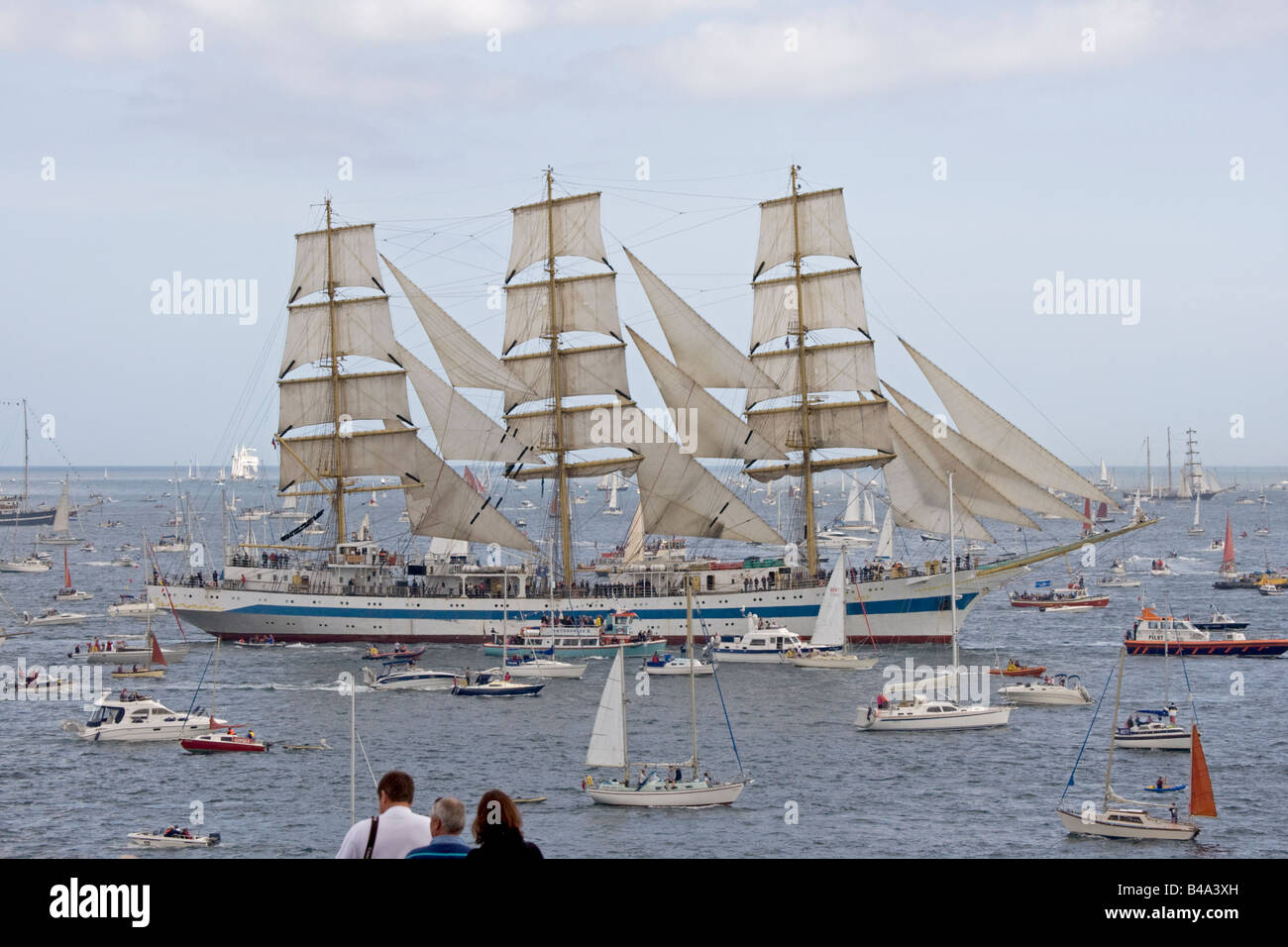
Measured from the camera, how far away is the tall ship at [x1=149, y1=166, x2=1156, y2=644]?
251 feet

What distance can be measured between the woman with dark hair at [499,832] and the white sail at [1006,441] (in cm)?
6496

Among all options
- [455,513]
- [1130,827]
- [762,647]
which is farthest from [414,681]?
[1130,827]

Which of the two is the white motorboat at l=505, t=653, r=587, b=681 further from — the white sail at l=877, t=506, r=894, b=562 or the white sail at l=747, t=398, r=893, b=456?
the white sail at l=877, t=506, r=894, b=562

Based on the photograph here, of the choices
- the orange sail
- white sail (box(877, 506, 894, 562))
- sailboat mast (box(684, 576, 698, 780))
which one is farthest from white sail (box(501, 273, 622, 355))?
the orange sail

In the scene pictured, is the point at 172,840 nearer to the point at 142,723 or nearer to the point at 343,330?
the point at 142,723

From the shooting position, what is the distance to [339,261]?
83812mm

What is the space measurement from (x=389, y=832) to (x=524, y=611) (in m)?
69.1

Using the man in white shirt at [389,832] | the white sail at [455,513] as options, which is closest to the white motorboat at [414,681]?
the white sail at [455,513]

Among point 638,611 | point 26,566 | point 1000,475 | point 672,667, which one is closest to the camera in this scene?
point 672,667

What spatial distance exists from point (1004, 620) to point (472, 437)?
3499 cm

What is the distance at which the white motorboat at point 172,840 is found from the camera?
36.7 metres

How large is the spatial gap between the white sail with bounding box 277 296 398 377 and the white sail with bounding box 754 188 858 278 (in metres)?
20.6

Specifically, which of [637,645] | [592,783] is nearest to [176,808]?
[592,783]

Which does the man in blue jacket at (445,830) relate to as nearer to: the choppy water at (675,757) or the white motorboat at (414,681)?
the choppy water at (675,757)
